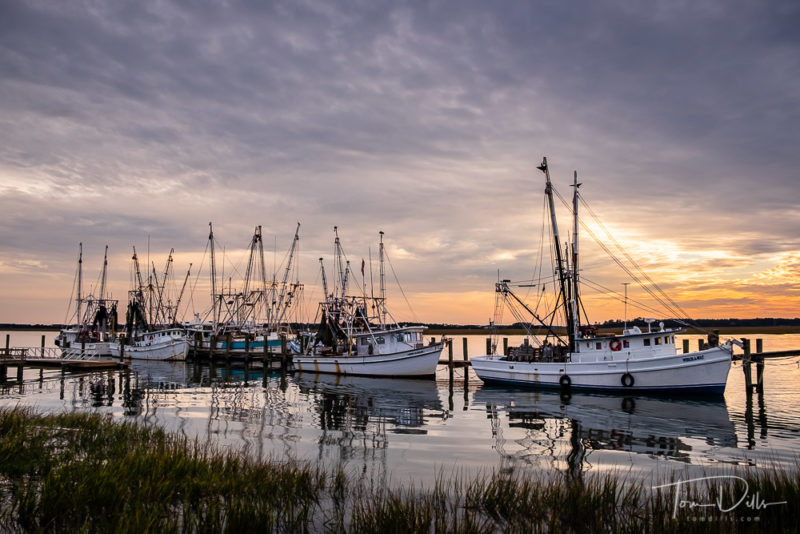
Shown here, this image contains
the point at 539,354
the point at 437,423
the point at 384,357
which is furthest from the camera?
the point at 384,357

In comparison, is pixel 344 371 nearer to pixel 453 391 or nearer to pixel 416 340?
pixel 416 340

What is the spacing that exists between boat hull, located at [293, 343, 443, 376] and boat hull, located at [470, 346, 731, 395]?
857cm

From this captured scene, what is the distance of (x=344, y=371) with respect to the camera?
48.6 m

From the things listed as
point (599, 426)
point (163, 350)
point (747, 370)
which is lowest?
point (599, 426)

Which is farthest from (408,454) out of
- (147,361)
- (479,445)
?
(147,361)

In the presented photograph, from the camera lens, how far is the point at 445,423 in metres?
24.4

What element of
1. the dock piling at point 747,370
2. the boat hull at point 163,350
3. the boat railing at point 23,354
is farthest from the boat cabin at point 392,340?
the boat hull at point 163,350

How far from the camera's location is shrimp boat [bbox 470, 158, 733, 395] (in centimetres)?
3297

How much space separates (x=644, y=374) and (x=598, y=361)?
2.84 metres

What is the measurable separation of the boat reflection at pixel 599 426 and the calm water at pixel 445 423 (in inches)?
2.0

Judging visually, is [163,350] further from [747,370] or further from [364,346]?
[747,370]
